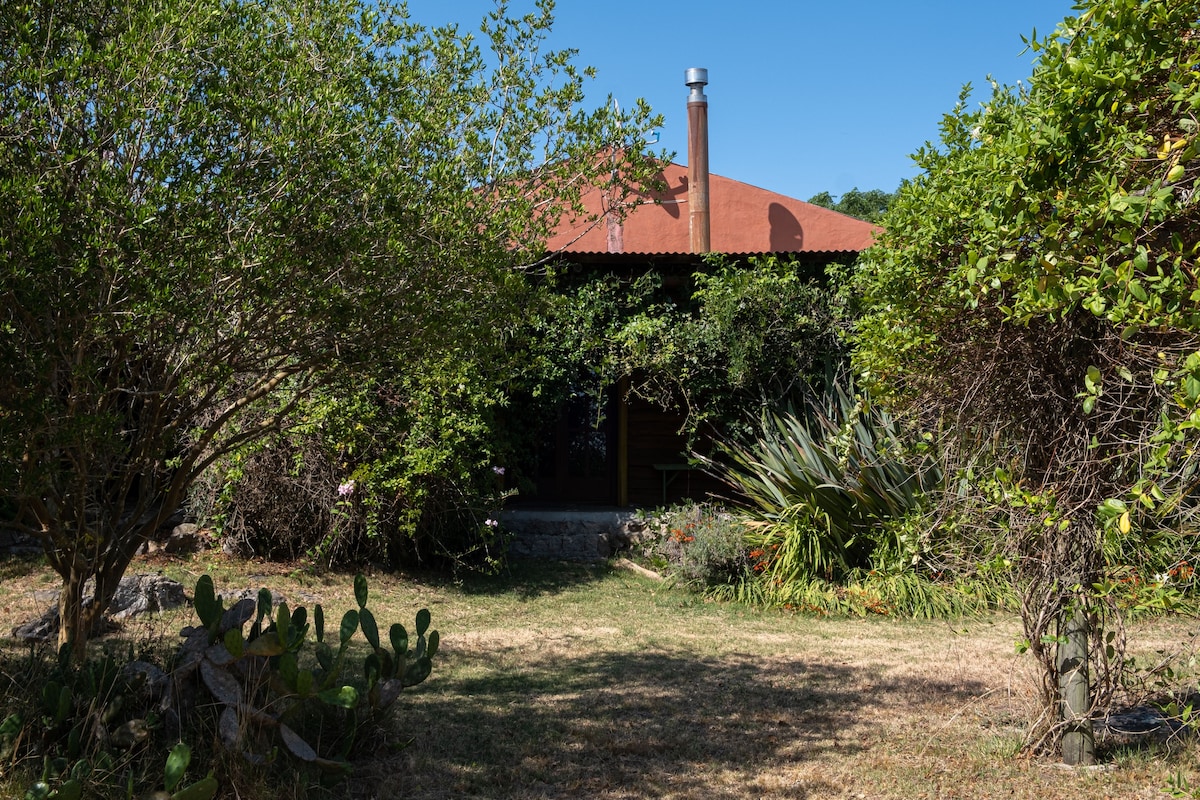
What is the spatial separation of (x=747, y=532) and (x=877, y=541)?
1.35m

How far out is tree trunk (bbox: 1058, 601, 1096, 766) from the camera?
185 inches

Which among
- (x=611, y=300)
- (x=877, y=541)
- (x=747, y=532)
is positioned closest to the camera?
(x=877, y=541)

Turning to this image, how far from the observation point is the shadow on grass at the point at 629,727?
186 inches

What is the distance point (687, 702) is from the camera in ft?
20.3

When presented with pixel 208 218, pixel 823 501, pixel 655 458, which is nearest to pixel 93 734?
pixel 208 218

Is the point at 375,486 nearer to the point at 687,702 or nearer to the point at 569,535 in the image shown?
the point at 569,535

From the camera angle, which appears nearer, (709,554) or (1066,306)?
(1066,306)

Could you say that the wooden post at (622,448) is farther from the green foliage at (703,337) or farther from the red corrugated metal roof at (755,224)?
the red corrugated metal roof at (755,224)

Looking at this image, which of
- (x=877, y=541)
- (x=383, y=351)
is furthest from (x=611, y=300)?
(x=383, y=351)

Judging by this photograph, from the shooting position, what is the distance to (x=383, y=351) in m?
4.86

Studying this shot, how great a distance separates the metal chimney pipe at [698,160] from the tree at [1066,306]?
1073 centimetres

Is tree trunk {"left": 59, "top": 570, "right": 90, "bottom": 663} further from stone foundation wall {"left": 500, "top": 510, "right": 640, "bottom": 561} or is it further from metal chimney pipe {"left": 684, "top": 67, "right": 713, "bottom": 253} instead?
metal chimney pipe {"left": 684, "top": 67, "right": 713, "bottom": 253}

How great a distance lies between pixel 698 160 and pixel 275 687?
13.3 m

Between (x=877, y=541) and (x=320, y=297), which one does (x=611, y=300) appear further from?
(x=320, y=297)
